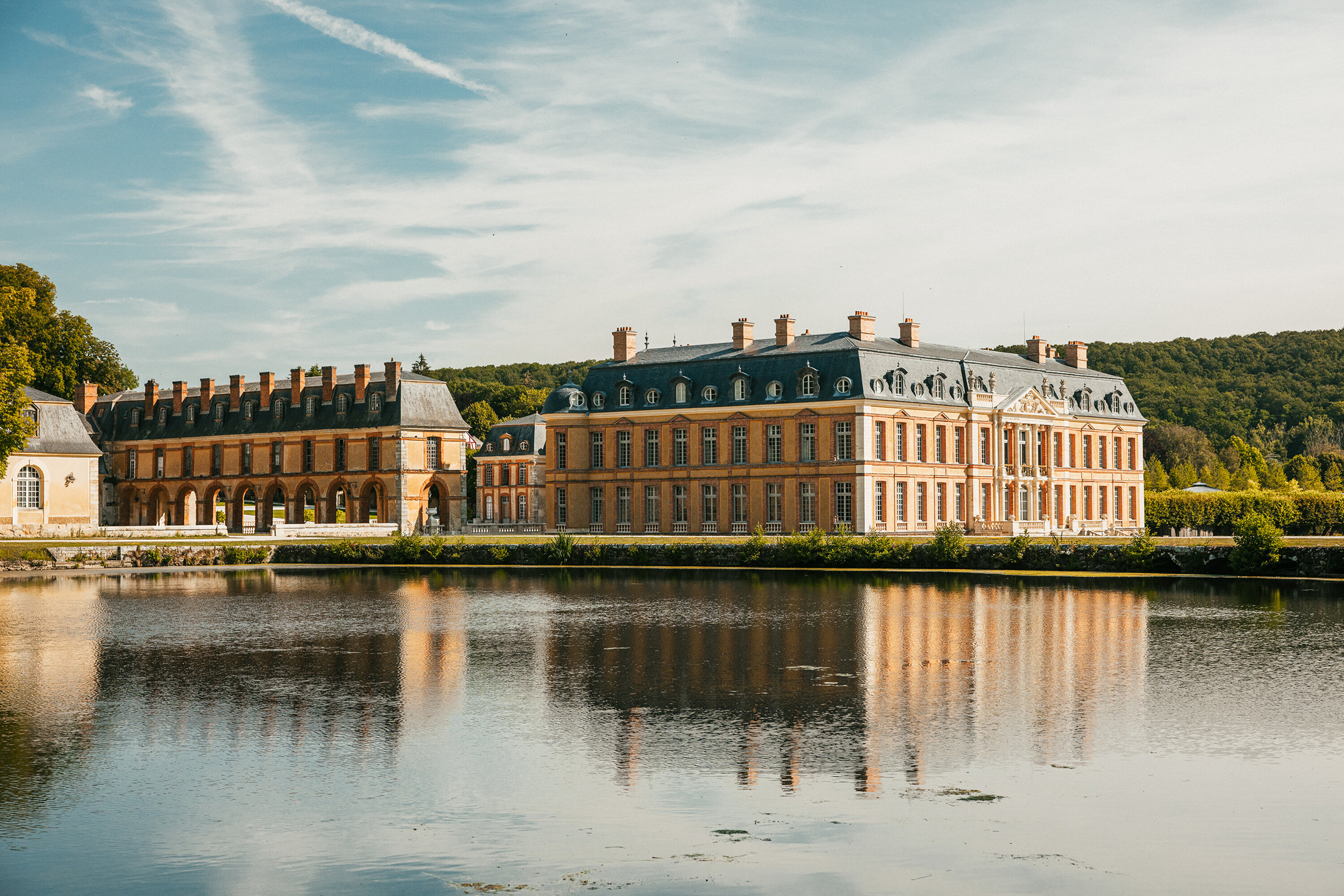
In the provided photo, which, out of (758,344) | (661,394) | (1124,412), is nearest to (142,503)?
(661,394)

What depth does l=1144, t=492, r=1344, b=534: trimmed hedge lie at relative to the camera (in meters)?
66.0

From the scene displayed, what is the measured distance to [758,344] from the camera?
69.4 m

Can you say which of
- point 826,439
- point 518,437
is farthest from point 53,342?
point 826,439

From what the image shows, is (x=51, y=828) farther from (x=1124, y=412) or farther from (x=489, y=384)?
(x=489, y=384)

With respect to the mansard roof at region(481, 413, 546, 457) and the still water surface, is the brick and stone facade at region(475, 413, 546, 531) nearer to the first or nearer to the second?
the mansard roof at region(481, 413, 546, 457)

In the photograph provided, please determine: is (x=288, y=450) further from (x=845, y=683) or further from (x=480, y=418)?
(x=845, y=683)

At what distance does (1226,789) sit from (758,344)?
193 feet

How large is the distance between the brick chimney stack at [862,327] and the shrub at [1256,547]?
30010 mm

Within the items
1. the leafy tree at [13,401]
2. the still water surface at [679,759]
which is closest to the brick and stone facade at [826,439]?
the leafy tree at [13,401]

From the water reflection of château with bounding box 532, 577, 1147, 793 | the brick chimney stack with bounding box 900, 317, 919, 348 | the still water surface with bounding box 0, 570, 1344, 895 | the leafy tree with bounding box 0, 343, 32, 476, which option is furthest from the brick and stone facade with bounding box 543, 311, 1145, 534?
the still water surface with bounding box 0, 570, 1344, 895

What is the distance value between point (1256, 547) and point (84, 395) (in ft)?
224

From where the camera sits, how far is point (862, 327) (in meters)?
66.4

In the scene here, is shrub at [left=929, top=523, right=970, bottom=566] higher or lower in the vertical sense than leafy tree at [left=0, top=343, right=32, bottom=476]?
lower

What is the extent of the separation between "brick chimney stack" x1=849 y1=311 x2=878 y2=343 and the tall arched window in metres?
39.7
